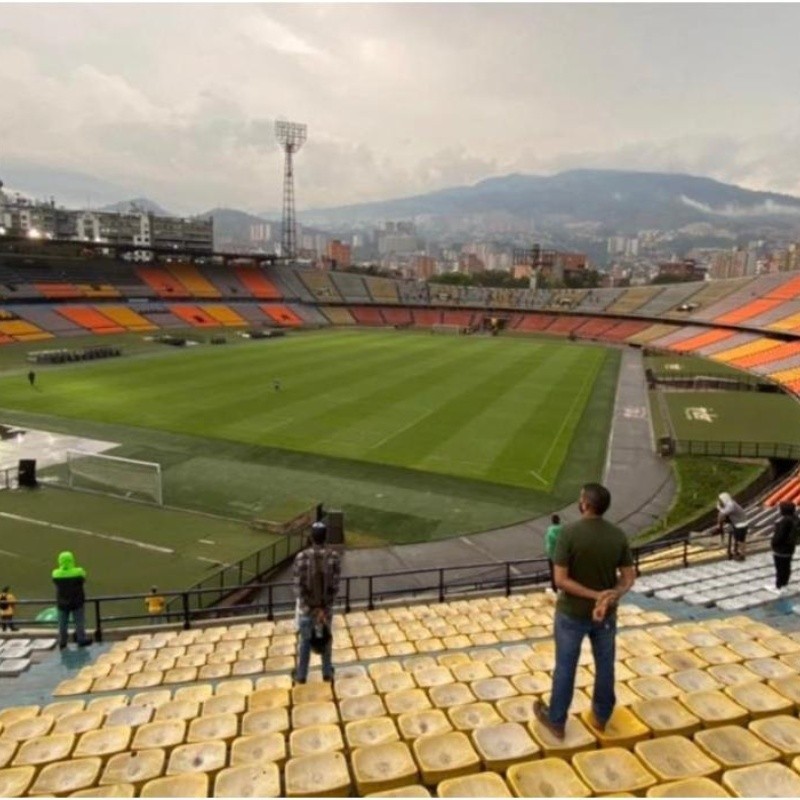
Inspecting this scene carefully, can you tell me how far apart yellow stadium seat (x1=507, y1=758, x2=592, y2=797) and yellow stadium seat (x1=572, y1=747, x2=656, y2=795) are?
0.08 metres

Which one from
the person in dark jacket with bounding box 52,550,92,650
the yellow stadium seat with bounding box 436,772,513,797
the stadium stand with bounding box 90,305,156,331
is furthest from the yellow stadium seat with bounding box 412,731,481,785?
the stadium stand with bounding box 90,305,156,331

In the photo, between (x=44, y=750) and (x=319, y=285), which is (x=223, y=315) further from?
(x=44, y=750)

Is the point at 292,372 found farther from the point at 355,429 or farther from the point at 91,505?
the point at 91,505

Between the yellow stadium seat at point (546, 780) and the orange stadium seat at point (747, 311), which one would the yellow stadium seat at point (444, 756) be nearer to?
the yellow stadium seat at point (546, 780)

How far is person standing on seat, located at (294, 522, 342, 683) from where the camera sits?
6848mm

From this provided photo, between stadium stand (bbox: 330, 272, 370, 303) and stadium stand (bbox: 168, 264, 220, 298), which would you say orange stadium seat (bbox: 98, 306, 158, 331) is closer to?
stadium stand (bbox: 168, 264, 220, 298)

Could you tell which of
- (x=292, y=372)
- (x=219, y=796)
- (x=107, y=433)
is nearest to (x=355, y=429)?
(x=107, y=433)

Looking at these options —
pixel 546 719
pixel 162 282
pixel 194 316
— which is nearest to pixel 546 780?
pixel 546 719

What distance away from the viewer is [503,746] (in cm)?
499

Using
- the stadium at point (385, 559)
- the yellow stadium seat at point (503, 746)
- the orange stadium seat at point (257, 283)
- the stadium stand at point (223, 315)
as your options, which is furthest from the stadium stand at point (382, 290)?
the yellow stadium seat at point (503, 746)

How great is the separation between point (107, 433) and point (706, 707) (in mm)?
30331

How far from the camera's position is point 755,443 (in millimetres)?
30391

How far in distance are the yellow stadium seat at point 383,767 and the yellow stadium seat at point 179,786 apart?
3.66 ft

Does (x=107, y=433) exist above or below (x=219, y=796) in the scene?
below
